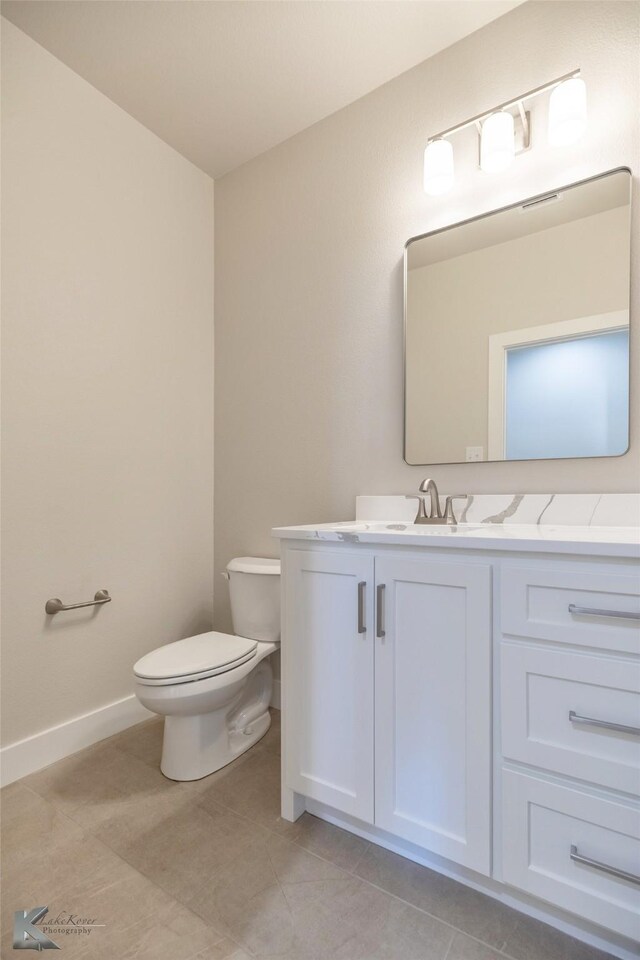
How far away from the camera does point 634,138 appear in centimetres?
132

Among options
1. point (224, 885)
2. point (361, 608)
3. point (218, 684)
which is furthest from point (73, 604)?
point (361, 608)

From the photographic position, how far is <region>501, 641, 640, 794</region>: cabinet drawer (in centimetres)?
88

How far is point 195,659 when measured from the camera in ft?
5.16

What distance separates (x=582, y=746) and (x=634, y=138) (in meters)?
1.61

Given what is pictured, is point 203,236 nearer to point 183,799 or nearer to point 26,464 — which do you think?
point 26,464

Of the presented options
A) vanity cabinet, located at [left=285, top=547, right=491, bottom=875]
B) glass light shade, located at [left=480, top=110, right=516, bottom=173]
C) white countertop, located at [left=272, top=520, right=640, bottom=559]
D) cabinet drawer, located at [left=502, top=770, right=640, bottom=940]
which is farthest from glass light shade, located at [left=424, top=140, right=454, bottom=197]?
cabinet drawer, located at [left=502, top=770, right=640, bottom=940]

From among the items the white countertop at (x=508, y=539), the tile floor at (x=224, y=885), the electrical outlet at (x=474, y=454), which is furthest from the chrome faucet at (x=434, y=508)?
the tile floor at (x=224, y=885)

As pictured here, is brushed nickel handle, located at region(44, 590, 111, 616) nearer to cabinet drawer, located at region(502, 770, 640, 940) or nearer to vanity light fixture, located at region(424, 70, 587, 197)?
cabinet drawer, located at region(502, 770, 640, 940)

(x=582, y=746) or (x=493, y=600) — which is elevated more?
(x=493, y=600)

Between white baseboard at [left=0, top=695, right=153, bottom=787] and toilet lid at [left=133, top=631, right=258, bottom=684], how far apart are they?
452 millimetres

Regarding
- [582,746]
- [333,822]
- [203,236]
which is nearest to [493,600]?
[582,746]

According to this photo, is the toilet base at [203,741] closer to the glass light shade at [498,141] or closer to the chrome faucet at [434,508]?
the chrome faucet at [434,508]

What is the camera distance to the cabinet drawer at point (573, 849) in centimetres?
88

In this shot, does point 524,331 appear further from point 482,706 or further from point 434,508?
point 482,706
